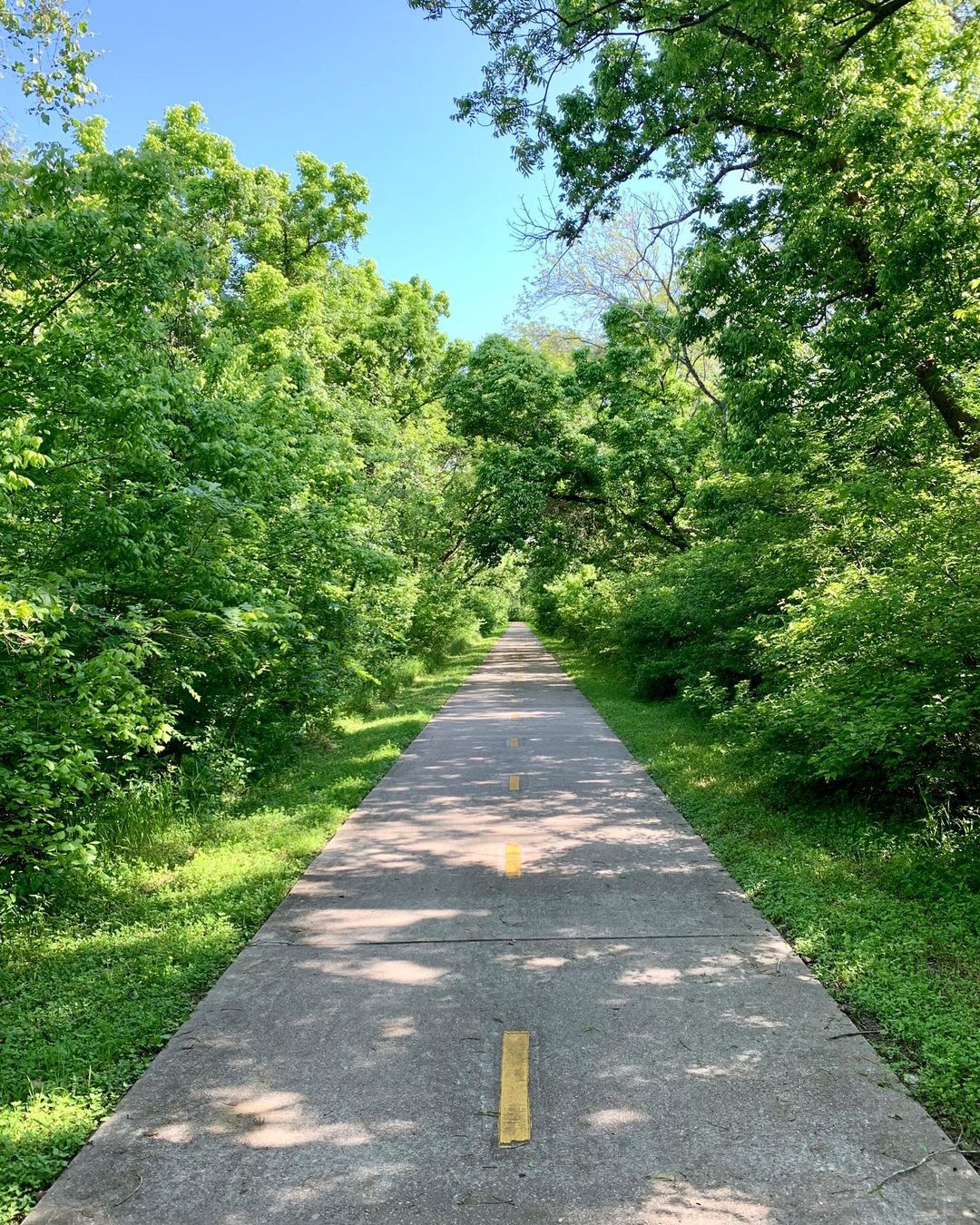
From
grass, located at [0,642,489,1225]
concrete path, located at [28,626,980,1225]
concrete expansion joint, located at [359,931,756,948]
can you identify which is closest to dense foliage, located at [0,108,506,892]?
grass, located at [0,642,489,1225]

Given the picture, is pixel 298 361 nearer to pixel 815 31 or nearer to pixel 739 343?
pixel 739 343

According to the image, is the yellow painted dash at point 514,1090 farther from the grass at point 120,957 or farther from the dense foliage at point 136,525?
the dense foliage at point 136,525

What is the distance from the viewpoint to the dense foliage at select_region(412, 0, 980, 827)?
6.86m

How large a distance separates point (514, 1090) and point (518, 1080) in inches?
3.2

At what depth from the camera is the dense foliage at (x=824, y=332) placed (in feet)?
22.5

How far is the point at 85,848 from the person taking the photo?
4.93 metres

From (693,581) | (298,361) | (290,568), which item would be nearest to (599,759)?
(693,581)

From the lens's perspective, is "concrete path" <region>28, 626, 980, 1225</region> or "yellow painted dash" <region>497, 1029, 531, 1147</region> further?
"yellow painted dash" <region>497, 1029, 531, 1147</region>

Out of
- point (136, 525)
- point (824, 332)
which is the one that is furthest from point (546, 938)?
point (824, 332)

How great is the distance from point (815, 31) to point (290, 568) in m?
9.84

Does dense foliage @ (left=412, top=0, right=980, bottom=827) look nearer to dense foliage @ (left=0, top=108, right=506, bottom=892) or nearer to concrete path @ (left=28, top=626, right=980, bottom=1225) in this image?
concrete path @ (left=28, top=626, right=980, bottom=1225)

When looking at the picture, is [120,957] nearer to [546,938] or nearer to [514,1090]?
[546,938]

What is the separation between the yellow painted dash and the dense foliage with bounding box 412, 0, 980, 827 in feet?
12.8

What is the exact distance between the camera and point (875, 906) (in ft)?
18.7
